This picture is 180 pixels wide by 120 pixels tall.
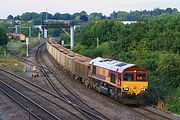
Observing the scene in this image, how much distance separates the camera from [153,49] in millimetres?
49406

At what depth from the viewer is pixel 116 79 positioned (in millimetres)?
29594

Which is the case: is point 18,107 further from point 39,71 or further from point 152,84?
point 39,71

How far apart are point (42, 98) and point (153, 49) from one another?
70.6ft

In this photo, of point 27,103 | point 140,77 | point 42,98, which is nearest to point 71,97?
point 42,98

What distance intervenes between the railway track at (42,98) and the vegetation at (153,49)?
6.81 meters

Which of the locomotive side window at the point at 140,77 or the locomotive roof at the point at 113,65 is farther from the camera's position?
the locomotive roof at the point at 113,65

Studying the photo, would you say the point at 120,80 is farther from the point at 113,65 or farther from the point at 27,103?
the point at 27,103

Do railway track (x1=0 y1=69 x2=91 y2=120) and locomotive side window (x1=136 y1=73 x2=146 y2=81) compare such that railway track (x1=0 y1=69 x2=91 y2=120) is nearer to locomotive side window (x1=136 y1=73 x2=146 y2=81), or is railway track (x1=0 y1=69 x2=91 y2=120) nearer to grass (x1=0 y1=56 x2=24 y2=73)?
locomotive side window (x1=136 y1=73 x2=146 y2=81)

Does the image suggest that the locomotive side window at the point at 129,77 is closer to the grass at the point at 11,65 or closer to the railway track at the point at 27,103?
the railway track at the point at 27,103

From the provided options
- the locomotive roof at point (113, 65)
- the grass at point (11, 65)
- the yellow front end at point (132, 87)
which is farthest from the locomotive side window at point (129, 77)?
the grass at point (11, 65)

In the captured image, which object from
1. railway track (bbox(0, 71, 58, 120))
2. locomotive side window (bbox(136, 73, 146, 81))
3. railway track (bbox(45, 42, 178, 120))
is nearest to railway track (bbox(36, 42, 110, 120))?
railway track (bbox(0, 71, 58, 120))

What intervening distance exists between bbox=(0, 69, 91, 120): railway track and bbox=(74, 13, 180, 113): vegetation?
6812 millimetres

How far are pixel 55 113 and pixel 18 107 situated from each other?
3.53m

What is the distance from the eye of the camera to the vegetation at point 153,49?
104 feet
